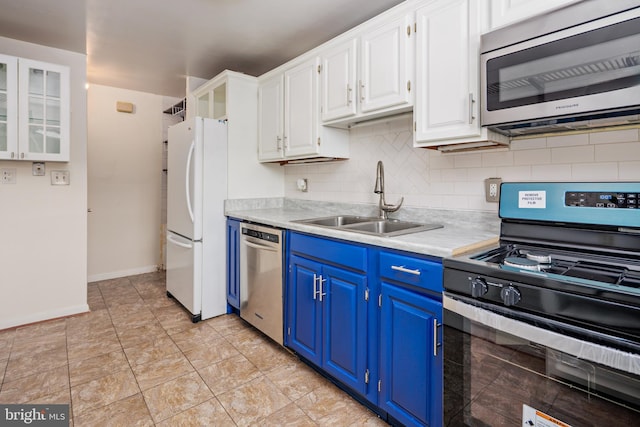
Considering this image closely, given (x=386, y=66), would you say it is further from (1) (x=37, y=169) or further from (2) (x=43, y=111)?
(1) (x=37, y=169)

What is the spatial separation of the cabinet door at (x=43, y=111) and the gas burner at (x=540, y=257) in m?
3.29

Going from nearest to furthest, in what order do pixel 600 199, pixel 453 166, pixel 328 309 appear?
pixel 600 199 < pixel 328 309 < pixel 453 166

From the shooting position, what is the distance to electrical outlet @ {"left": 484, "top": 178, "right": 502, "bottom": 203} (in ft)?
6.08

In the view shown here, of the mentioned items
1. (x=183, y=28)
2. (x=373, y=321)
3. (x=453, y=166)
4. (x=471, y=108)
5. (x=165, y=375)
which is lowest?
(x=165, y=375)

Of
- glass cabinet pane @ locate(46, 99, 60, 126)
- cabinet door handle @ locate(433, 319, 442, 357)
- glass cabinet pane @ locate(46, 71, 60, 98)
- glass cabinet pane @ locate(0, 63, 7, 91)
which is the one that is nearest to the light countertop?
cabinet door handle @ locate(433, 319, 442, 357)

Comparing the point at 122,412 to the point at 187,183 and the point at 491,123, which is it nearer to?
the point at 187,183

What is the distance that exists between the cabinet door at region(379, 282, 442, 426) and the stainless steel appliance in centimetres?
9

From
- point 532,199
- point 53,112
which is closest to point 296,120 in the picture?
point 532,199

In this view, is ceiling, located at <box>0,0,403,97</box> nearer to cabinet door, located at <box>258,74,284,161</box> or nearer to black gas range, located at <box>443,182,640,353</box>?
cabinet door, located at <box>258,74,284,161</box>

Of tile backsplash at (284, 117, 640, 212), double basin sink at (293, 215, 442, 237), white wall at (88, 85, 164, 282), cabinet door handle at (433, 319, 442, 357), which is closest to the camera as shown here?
cabinet door handle at (433, 319, 442, 357)

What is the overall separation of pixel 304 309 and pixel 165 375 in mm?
946

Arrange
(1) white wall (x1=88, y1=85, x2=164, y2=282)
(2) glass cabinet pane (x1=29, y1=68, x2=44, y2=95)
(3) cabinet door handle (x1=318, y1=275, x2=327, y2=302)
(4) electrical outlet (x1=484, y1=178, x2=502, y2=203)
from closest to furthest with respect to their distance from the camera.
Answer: (4) electrical outlet (x1=484, y1=178, x2=502, y2=203) < (3) cabinet door handle (x1=318, y1=275, x2=327, y2=302) < (2) glass cabinet pane (x1=29, y1=68, x2=44, y2=95) < (1) white wall (x1=88, y1=85, x2=164, y2=282)

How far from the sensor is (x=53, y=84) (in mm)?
2701

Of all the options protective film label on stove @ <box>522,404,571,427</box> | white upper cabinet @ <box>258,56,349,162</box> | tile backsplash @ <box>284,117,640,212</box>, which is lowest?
protective film label on stove @ <box>522,404,571,427</box>
